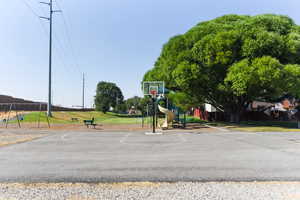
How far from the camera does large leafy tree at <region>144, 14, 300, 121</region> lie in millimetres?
18875

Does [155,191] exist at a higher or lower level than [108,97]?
lower

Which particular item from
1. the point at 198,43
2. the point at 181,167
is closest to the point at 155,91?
the point at 198,43

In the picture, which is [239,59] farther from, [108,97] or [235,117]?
[108,97]

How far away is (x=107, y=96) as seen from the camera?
69.2 meters

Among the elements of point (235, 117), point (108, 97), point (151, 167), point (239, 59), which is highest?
point (239, 59)

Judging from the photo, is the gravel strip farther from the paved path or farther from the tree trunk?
the tree trunk

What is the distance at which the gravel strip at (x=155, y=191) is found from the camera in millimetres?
4211

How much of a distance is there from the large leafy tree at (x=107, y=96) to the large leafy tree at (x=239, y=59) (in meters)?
43.2

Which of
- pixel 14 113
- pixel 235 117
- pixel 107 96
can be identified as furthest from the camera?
pixel 107 96

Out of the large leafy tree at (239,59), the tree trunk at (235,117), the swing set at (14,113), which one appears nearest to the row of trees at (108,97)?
the swing set at (14,113)

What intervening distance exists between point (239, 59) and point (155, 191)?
2020 centimetres

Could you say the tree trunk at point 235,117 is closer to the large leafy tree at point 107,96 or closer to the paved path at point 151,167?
the paved path at point 151,167

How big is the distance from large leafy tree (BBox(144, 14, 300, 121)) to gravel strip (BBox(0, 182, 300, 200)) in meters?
15.5

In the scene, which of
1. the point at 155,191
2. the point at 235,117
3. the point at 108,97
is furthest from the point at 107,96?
the point at 155,191
